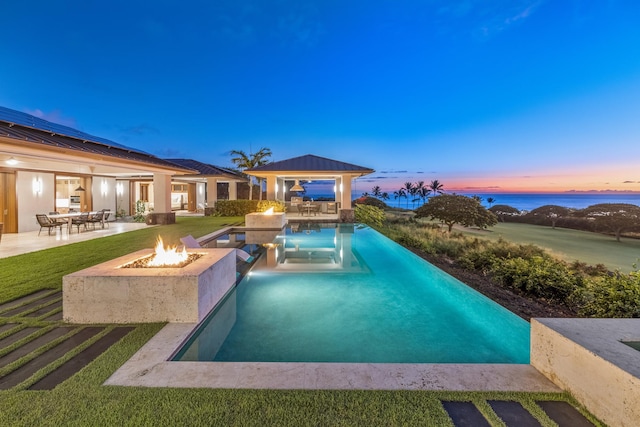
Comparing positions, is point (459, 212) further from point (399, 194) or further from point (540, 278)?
point (399, 194)

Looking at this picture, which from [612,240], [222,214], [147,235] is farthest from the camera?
[612,240]

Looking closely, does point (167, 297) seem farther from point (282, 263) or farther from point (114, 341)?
point (282, 263)

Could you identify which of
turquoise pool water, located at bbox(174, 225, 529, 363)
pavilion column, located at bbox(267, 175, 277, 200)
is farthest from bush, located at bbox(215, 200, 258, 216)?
turquoise pool water, located at bbox(174, 225, 529, 363)

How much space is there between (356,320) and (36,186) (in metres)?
15.7

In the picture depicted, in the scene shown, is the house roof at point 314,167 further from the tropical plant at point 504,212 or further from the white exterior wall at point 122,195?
the tropical plant at point 504,212

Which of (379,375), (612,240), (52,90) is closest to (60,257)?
(379,375)

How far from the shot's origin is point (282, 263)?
8.10m

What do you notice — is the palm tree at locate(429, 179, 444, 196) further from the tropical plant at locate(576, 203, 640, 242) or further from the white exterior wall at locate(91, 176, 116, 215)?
the white exterior wall at locate(91, 176, 116, 215)

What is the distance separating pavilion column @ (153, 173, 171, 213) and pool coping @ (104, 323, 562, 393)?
13.5 metres

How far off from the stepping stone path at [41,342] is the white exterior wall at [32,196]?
11129mm

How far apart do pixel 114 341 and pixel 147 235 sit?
370 inches

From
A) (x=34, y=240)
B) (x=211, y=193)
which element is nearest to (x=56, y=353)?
(x=34, y=240)

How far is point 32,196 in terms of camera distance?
12.4 metres

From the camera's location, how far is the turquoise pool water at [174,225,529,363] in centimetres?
368
